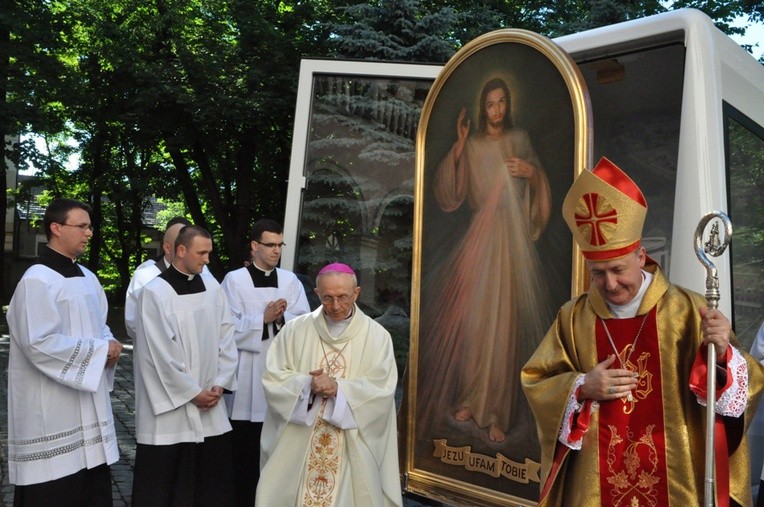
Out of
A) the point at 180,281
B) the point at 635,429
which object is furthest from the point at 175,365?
the point at 635,429

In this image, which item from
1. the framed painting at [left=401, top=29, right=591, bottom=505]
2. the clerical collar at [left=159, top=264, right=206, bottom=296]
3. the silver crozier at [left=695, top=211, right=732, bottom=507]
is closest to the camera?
the silver crozier at [left=695, top=211, right=732, bottom=507]

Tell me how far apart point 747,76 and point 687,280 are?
1.49 m

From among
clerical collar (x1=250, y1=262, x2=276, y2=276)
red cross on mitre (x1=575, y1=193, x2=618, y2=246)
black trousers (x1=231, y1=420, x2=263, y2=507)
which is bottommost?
black trousers (x1=231, y1=420, x2=263, y2=507)

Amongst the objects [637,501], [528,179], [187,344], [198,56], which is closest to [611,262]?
[637,501]

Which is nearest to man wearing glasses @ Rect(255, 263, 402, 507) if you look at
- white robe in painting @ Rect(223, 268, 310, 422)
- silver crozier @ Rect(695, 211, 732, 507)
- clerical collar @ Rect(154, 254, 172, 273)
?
white robe in painting @ Rect(223, 268, 310, 422)

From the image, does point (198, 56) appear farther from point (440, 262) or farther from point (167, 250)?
point (440, 262)

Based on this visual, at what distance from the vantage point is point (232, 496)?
6379mm

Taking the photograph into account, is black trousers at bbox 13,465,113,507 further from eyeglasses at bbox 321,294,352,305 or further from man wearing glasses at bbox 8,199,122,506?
eyeglasses at bbox 321,294,352,305

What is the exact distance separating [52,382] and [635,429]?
11.4ft

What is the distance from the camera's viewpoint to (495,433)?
5.56 meters

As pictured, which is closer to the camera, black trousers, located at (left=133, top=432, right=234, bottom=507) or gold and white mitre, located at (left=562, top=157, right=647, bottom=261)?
gold and white mitre, located at (left=562, top=157, right=647, bottom=261)

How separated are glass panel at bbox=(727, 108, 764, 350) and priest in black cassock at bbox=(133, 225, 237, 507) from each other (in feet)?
10.5

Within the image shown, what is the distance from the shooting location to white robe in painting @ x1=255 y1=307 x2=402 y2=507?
17.6 ft

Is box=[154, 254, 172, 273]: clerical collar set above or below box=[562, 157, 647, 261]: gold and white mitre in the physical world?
below
